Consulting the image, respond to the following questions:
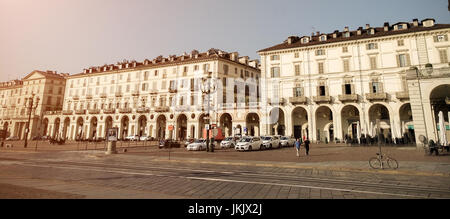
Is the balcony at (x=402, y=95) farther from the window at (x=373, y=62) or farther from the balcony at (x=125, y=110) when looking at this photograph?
the balcony at (x=125, y=110)

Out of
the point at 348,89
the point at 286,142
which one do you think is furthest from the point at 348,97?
the point at 286,142

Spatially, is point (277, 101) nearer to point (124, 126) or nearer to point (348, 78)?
point (348, 78)

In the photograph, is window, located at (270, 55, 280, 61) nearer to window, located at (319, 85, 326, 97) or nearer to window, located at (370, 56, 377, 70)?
window, located at (319, 85, 326, 97)

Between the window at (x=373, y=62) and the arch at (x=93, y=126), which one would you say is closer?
the window at (x=373, y=62)

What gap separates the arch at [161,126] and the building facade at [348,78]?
24499 mm

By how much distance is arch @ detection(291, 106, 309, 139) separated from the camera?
3850 centimetres

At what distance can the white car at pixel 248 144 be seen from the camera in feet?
77.2

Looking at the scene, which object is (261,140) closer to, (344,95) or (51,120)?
(344,95)

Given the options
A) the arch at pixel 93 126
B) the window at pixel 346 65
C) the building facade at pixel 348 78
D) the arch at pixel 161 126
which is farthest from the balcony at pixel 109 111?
the window at pixel 346 65

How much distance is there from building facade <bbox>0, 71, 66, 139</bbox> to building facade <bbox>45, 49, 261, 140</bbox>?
732cm

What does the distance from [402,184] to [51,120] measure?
80511 millimetres

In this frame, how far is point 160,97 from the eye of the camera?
4941 cm

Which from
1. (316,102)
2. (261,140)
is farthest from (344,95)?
(261,140)
